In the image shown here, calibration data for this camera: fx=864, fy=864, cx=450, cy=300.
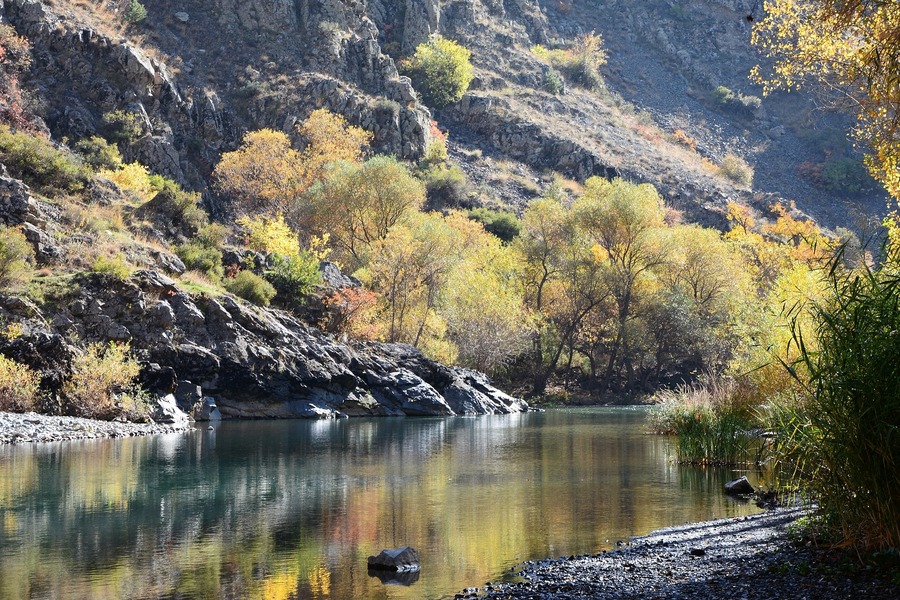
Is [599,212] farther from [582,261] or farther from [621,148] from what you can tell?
[621,148]

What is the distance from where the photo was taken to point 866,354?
10.5 meters

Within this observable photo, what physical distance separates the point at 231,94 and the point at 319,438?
65.2 m

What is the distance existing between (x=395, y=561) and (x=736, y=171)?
4362 inches

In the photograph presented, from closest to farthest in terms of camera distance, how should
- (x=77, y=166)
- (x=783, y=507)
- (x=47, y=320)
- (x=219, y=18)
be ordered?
(x=783, y=507)
(x=47, y=320)
(x=77, y=166)
(x=219, y=18)

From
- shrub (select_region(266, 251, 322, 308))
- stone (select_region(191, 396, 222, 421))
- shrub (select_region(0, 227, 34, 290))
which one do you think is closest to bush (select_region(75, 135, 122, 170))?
shrub (select_region(266, 251, 322, 308))

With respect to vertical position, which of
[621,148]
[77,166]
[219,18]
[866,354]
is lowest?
[866,354]

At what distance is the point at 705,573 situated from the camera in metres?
11.6

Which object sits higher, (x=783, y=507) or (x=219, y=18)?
(x=219, y=18)

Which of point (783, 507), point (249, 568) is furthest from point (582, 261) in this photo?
point (249, 568)

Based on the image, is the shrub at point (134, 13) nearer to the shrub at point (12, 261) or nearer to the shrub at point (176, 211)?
the shrub at point (176, 211)

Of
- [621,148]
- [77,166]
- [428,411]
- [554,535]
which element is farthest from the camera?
[621,148]

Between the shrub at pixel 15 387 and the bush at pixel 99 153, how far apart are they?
3660 centimetres

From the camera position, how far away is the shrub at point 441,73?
110 meters

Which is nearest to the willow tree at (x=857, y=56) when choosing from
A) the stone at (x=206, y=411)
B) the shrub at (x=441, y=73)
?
the stone at (x=206, y=411)
